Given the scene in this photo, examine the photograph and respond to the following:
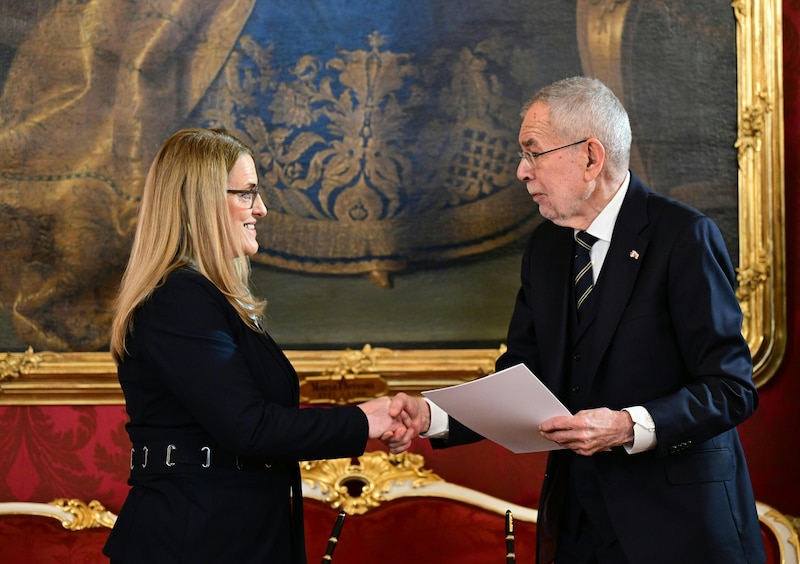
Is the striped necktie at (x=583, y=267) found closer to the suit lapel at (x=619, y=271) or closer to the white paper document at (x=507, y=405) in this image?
the suit lapel at (x=619, y=271)

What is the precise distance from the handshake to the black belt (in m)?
0.35

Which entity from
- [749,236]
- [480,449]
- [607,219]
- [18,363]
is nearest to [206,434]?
→ [607,219]

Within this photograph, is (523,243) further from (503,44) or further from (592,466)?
(592,466)

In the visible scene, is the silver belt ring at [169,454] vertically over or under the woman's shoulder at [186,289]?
under

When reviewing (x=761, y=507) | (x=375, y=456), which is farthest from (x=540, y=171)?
(x=761, y=507)

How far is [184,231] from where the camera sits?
2232 mm

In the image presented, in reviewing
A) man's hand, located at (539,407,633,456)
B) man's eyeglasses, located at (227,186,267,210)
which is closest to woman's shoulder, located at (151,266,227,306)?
man's eyeglasses, located at (227,186,267,210)

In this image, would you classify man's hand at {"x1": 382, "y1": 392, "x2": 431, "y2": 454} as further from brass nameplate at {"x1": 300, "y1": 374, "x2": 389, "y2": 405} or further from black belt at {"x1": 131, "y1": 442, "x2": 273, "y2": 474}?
brass nameplate at {"x1": 300, "y1": 374, "x2": 389, "y2": 405}

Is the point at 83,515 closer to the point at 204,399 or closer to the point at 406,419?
the point at 406,419

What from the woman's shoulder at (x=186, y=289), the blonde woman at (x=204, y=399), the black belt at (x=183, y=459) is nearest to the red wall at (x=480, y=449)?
the blonde woman at (x=204, y=399)

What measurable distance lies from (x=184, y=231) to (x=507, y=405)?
90 centimetres

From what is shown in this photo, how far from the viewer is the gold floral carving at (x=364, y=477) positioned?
3.40 m

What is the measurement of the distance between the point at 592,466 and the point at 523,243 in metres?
1.25

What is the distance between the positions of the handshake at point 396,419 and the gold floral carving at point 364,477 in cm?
74
